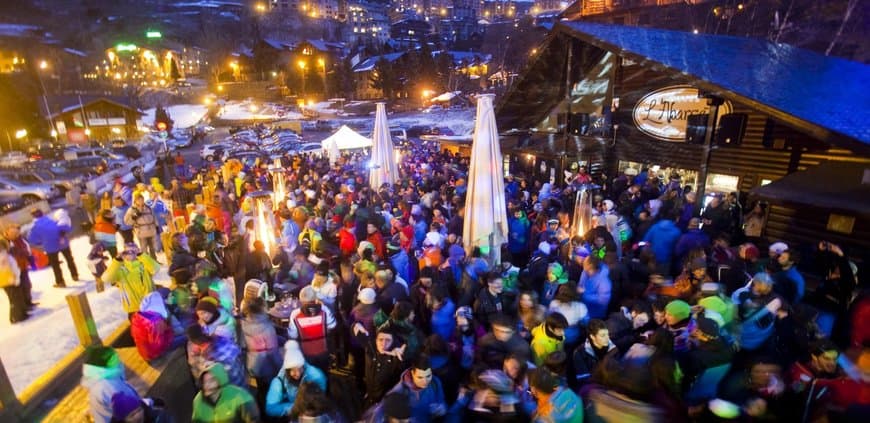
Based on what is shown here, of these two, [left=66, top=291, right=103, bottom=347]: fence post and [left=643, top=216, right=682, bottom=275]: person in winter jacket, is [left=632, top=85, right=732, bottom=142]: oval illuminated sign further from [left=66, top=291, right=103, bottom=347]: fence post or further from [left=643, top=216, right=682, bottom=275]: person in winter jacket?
[left=66, top=291, right=103, bottom=347]: fence post

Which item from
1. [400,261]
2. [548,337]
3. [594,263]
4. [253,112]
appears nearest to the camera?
[548,337]

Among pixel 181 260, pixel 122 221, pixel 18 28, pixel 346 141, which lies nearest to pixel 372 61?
pixel 346 141

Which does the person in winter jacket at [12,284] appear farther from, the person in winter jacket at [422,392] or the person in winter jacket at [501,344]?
the person in winter jacket at [501,344]

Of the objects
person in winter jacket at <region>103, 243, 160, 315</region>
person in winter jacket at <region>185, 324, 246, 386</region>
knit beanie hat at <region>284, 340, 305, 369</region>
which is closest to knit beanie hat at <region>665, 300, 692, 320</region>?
knit beanie hat at <region>284, 340, 305, 369</region>

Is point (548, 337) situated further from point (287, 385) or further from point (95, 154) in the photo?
point (95, 154)

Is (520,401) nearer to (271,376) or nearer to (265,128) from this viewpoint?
(271,376)

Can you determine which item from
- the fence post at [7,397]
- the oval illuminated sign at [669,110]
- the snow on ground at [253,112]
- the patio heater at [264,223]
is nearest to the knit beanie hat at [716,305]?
the fence post at [7,397]

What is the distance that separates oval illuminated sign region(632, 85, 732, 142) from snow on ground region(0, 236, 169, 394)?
12000 millimetres

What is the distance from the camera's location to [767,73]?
25.9ft

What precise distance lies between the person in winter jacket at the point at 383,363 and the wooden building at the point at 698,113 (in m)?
6.15

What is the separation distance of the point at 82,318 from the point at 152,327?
112cm

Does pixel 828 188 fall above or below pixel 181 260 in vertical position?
above

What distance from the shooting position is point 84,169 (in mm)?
22125

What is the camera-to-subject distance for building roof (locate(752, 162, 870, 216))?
5.79 meters
